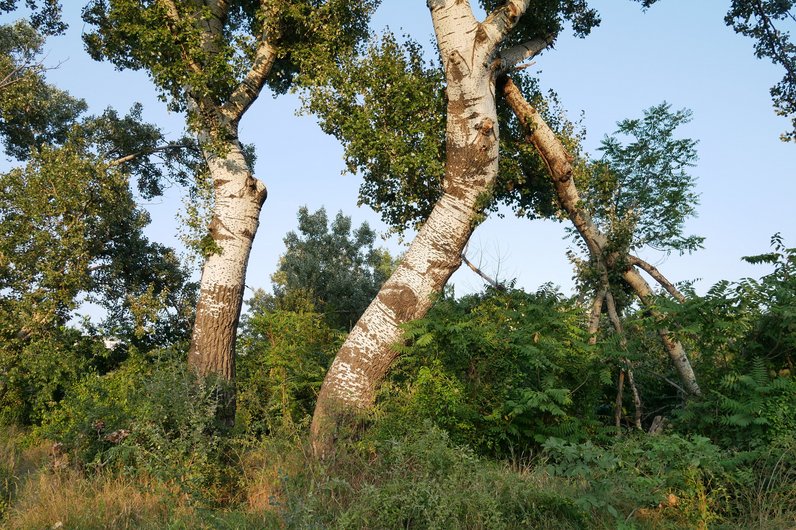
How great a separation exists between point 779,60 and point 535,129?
5621 millimetres

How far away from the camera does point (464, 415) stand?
834 centimetres

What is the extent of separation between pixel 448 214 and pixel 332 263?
2054 cm

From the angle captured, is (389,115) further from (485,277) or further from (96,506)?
(96,506)

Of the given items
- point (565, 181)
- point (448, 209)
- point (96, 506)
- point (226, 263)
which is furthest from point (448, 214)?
point (96, 506)

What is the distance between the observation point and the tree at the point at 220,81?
10.7 meters

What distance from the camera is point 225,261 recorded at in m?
10.8

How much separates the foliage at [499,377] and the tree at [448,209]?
0.39 metres

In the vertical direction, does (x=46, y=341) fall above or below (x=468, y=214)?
below

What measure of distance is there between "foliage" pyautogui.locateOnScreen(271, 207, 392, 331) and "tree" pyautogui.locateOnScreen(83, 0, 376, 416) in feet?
49.8

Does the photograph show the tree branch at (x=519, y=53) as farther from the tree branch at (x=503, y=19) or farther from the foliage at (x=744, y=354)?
the foliage at (x=744, y=354)

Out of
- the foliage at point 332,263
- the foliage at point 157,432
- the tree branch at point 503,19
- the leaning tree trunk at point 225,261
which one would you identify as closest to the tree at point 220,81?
the leaning tree trunk at point 225,261

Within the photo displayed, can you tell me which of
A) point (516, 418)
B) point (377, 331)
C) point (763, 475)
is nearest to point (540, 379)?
point (516, 418)

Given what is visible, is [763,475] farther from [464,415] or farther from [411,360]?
[411,360]

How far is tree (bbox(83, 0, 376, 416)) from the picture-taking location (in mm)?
10688
